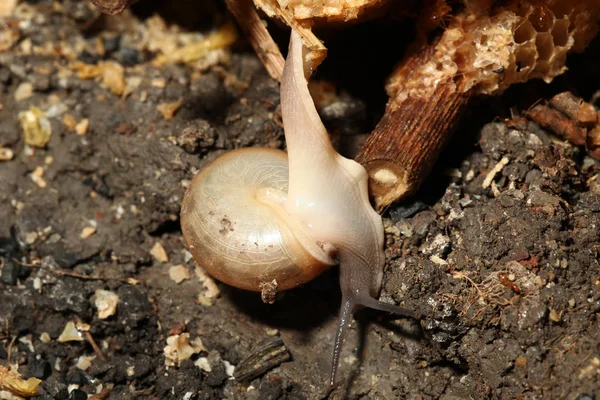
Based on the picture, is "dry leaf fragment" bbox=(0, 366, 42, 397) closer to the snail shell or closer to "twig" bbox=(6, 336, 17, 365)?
"twig" bbox=(6, 336, 17, 365)

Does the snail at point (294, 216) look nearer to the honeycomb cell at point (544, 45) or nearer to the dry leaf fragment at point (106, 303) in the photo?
the dry leaf fragment at point (106, 303)

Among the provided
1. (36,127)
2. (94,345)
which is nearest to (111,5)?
(36,127)

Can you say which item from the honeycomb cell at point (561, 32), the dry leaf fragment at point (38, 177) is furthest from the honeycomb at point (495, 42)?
the dry leaf fragment at point (38, 177)

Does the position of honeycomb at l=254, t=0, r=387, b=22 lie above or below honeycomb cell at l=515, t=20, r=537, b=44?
above

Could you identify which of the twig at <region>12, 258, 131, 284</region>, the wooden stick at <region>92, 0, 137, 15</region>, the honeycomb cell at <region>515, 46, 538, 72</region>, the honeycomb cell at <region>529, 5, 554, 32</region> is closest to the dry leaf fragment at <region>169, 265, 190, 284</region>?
the twig at <region>12, 258, 131, 284</region>

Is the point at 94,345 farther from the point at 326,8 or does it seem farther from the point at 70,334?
the point at 326,8

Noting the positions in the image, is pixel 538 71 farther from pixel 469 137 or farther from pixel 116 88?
pixel 116 88
